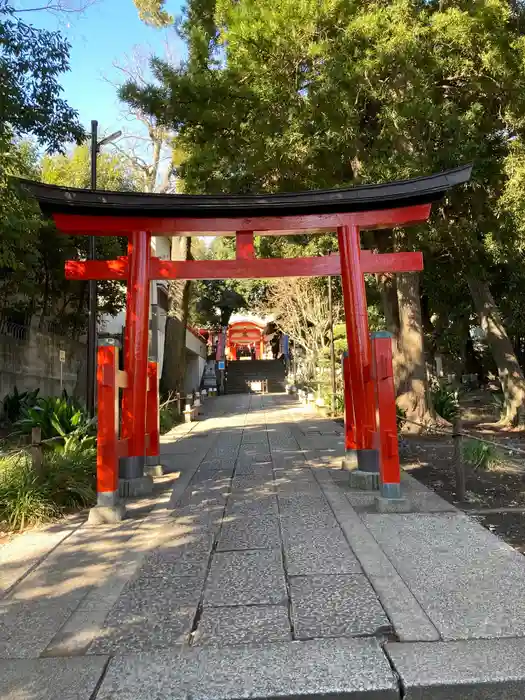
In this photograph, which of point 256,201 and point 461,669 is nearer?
point 461,669

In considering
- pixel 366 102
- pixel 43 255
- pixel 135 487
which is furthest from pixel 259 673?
pixel 43 255

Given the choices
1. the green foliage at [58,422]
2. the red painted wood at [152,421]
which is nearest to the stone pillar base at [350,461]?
the red painted wood at [152,421]

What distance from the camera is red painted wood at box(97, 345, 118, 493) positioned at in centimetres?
615

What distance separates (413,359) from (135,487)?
8031 mm

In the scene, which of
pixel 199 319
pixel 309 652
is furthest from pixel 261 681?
pixel 199 319

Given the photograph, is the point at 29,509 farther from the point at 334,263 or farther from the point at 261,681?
the point at 334,263

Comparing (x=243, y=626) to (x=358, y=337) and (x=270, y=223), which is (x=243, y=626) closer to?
(x=358, y=337)

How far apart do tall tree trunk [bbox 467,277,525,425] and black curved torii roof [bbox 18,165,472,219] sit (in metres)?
8.71

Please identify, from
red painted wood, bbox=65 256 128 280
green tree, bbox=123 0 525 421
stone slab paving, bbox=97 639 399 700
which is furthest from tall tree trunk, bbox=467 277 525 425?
stone slab paving, bbox=97 639 399 700

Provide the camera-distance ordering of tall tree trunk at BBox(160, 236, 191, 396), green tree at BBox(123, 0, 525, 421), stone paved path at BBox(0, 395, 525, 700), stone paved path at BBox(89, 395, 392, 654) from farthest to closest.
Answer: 1. tall tree trunk at BBox(160, 236, 191, 396)
2. green tree at BBox(123, 0, 525, 421)
3. stone paved path at BBox(89, 395, 392, 654)
4. stone paved path at BBox(0, 395, 525, 700)

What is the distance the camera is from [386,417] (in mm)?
6277

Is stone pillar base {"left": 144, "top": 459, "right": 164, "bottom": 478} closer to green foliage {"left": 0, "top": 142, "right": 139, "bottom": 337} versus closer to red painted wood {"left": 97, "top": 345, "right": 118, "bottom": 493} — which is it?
red painted wood {"left": 97, "top": 345, "right": 118, "bottom": 493}

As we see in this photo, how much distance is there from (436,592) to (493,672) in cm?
104

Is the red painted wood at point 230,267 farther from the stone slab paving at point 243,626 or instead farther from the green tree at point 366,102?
the stone slab paving at point 243,626
